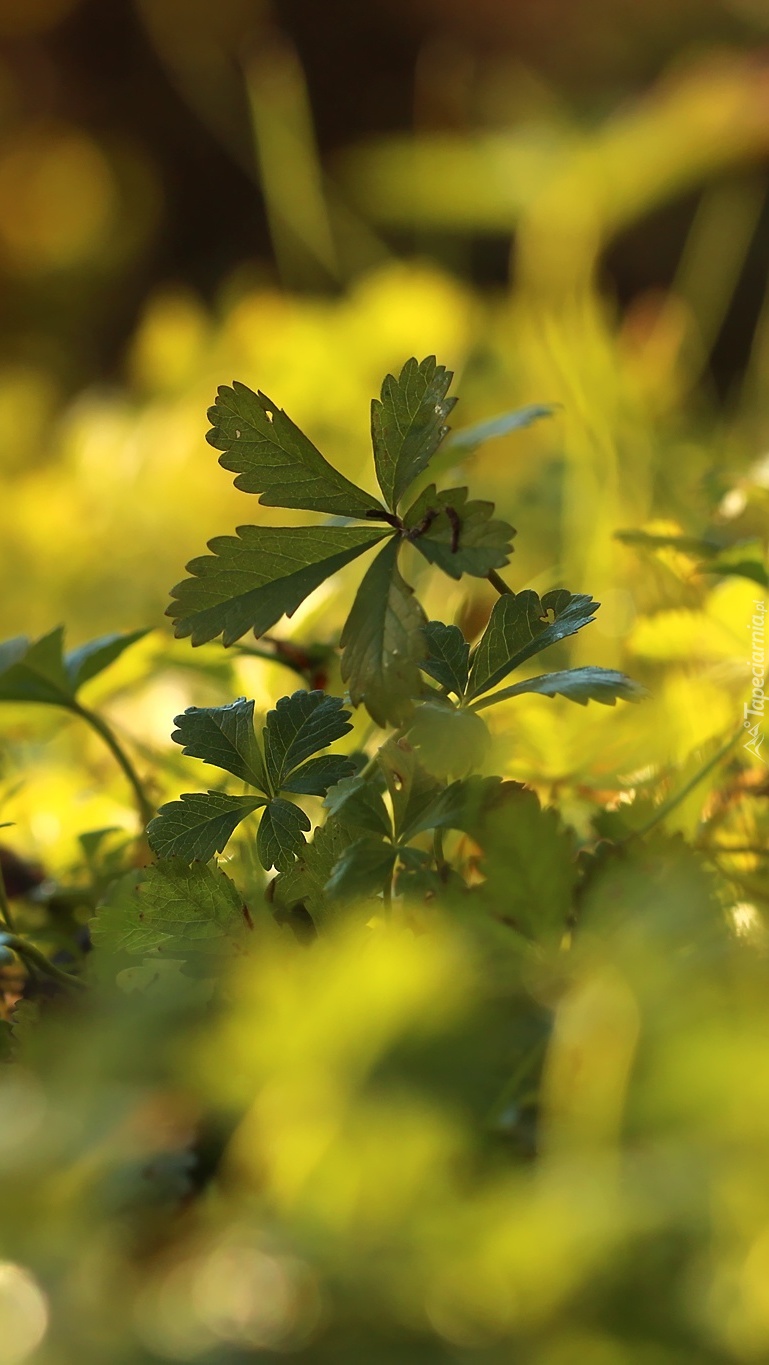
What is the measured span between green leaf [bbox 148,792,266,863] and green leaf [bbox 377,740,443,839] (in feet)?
0.16

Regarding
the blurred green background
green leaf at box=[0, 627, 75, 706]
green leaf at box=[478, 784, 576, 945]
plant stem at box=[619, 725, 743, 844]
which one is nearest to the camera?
the blurred green background

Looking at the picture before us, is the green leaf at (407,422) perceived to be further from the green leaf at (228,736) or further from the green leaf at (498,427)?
the green leaf at (498,427)

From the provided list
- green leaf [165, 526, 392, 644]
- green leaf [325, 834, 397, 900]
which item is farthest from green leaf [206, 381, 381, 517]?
green leaf [325, 834, 397, 900]

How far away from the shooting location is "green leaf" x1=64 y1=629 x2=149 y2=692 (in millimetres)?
543

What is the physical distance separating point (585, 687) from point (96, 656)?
0.86 feet

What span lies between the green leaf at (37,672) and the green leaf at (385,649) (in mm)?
202

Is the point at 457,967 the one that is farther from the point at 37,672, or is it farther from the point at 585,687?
the point at 37,672

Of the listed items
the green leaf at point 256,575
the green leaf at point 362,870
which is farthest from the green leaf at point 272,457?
the green leaf at point 362,870

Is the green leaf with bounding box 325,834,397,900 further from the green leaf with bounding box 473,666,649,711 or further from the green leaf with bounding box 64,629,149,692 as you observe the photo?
the green leaf with bounding box 64,629,149,692

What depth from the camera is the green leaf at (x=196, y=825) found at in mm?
384

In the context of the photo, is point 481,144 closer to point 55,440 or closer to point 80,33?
point 55,440

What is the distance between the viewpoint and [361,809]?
1.23ft

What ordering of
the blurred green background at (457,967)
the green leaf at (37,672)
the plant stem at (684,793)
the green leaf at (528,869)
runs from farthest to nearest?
the green leaf at (37,672) < the plant stem at (684,793) < the green leaf at (528,869) < the blurred green background at (457,967)

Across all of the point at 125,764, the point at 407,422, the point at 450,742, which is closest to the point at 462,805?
the point at 450,742
